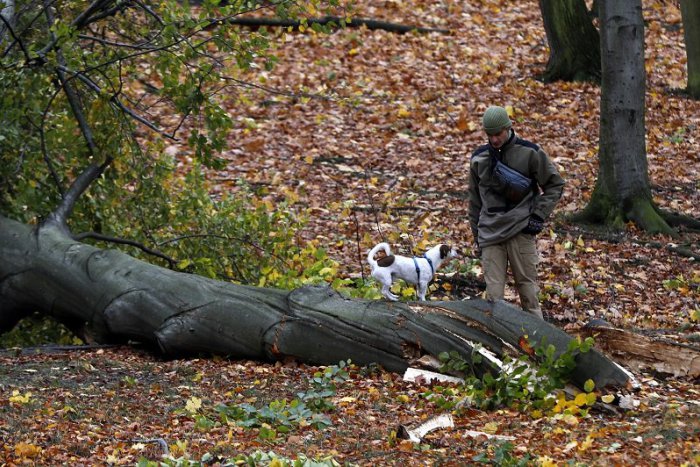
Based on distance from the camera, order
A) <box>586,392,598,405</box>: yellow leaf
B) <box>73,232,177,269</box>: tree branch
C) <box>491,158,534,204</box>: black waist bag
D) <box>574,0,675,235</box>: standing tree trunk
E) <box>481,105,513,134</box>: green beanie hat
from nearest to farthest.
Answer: <box>586,392,598,405</box>: yellow leaf → <box>481,105,513,134</box>: green beanie hat → <box>491,158,534,204</box>: black waist bag → <box>73,232,177,269</box>: tree branch → <box>574,0,675,235</box>: standing tree trunk

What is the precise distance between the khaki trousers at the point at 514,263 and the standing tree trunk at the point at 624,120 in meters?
4.03

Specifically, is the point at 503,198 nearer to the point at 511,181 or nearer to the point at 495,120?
the point at 511,181

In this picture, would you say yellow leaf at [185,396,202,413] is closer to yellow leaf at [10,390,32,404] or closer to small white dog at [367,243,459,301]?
yellow leaf at [10,390,32,404]

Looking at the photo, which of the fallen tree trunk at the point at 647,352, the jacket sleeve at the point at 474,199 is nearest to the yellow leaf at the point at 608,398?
the fallen tree trunk at the point at 647,352

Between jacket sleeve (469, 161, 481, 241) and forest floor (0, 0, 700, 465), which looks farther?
jacket sleeve (469, 161, 481, 241)

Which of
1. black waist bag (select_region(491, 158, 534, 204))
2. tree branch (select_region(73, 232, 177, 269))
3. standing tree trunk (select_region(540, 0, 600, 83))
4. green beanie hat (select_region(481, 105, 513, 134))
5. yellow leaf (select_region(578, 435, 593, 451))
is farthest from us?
standing tree trunk (select_region(540, 0, 600, 83))

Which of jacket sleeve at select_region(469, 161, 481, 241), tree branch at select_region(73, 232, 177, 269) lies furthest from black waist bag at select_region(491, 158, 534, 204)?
tree branch at select_region(73, 232, 177, 269)

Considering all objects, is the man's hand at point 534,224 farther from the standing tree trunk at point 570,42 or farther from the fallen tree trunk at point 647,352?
the standing tree trunk at point 570,42

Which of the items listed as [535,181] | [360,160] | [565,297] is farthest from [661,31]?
[535,181]

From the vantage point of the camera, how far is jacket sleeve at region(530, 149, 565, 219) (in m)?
7.21

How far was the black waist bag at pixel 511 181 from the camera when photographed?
23.6ft

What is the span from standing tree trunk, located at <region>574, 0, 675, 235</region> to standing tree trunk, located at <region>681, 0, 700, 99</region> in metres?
5.01

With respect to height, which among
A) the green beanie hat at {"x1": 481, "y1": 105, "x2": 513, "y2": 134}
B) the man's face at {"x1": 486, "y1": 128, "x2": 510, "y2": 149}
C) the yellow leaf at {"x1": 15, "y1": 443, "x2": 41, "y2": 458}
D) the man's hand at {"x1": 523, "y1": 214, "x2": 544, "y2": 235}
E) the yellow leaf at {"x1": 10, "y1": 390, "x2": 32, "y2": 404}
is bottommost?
the yellow leaf at {"x1": 10, "y1": 390, "x2": 32, "y2": 404}

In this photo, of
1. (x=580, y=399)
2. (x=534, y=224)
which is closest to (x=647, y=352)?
(x=580, y=399)
